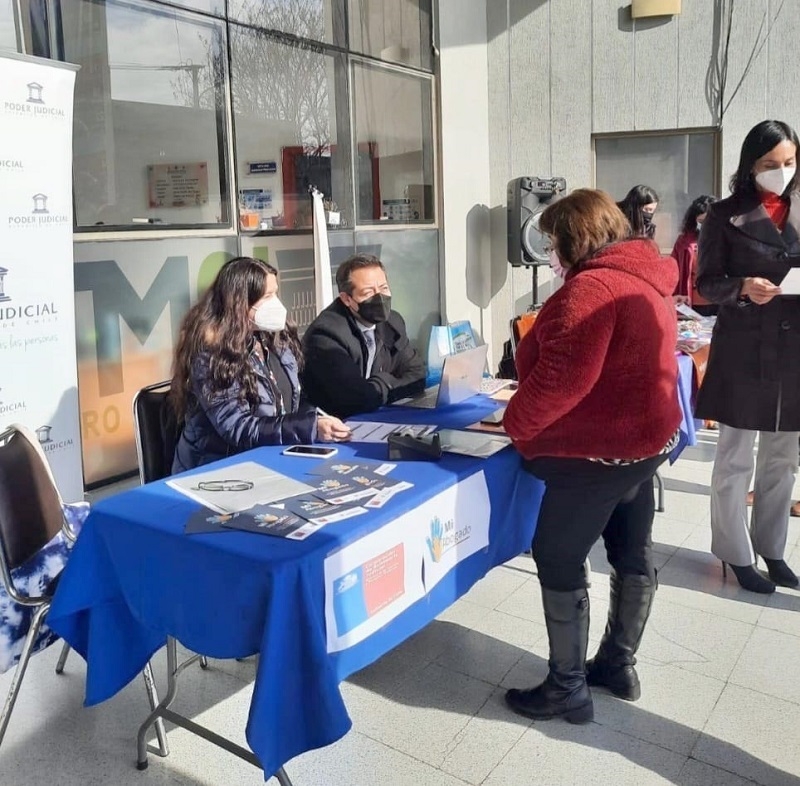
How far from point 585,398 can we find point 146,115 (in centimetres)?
335

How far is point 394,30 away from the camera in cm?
633

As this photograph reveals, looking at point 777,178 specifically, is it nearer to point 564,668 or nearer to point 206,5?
point 564,668

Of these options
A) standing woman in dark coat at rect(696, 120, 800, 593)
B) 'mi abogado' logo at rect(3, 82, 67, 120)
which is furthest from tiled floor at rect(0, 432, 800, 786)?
'mi abogado' logo at rect(3, 82, 67, 120)

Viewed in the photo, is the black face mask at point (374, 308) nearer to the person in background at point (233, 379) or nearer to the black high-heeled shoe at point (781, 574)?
the person in background at point (233, 379)

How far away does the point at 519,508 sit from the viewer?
2.48m

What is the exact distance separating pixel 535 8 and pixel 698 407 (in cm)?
503

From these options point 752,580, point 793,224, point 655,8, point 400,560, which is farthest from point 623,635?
point 655,8

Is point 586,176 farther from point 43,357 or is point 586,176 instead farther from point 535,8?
point 43,357

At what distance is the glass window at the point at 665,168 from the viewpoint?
6.83m

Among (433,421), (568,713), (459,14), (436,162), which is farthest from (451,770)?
(459,14)

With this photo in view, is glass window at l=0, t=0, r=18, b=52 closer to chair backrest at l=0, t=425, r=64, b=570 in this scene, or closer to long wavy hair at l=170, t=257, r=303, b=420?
long wavy hair at l=170, t=257, r=303, b=420

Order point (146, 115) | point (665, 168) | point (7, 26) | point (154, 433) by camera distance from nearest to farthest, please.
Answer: point (154, 433) < point (7, 26) < point (146, 115) < point (665, 168)

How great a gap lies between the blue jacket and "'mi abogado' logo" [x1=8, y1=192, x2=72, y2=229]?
1.25 meters

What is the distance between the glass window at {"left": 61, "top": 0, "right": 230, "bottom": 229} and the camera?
162 inches
